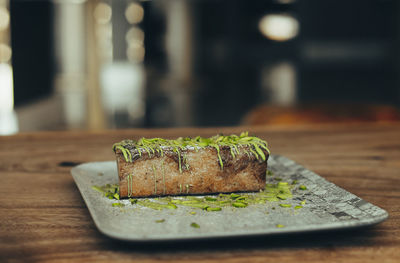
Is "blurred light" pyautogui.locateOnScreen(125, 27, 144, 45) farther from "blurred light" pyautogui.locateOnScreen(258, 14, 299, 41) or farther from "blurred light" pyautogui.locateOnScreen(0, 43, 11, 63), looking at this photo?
"blurred light" pyautogui.locateOnScreen(0, 43, 11, 63)

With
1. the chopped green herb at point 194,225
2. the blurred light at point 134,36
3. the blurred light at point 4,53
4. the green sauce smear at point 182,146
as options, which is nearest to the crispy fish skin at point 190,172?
the green sauce smear at point 182,146

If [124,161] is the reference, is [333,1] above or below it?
above

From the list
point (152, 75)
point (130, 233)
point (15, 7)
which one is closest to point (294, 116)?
point (130, 233)

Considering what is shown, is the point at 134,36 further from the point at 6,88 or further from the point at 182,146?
the point at 182,146

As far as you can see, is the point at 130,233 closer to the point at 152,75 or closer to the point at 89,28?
the point at 89,28

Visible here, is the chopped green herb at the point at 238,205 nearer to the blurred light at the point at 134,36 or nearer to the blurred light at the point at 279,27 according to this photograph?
the blurred light at the point at 279,27

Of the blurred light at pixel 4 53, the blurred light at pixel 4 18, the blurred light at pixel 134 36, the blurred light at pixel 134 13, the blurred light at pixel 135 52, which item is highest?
the blurred light at pixel 134 13
